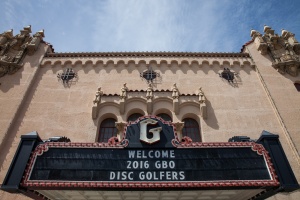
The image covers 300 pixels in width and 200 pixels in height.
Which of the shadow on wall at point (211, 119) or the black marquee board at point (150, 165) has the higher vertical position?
the shadow on wall at point (211, 119)

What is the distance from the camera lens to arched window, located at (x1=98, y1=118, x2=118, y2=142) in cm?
1591

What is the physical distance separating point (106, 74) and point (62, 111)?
4293 millimetres

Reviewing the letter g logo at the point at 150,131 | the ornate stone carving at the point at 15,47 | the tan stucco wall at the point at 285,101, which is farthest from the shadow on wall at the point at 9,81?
the tan stucco wall at the point at 285,101

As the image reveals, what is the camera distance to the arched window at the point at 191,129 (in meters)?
15.9

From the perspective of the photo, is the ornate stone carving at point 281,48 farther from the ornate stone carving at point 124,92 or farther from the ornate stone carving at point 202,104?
the ornate stone carving at point 124,92

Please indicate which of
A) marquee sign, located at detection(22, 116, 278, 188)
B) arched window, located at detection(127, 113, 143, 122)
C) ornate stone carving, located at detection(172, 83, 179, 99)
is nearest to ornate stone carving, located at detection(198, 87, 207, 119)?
ornate stone carving, located at detection(172, 83, 179, 99)

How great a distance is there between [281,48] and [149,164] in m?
16.4

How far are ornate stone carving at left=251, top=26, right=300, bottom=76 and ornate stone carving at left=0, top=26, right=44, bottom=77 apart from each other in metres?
17.8

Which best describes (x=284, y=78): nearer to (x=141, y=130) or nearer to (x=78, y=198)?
(x=141, y=130)

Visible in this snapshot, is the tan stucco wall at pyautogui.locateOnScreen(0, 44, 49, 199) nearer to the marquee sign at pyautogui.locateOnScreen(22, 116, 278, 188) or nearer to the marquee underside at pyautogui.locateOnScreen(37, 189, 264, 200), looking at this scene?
the marquee underside at pyautogui.locateOnScreen(37, 189, 264, 200)

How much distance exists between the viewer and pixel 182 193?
10.2 meters

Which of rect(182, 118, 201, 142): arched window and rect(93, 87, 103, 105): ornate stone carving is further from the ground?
rect(93, 87, 103, 105): ornate stone carving

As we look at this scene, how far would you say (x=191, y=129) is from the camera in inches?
642

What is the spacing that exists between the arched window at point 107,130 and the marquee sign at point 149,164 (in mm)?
5353
